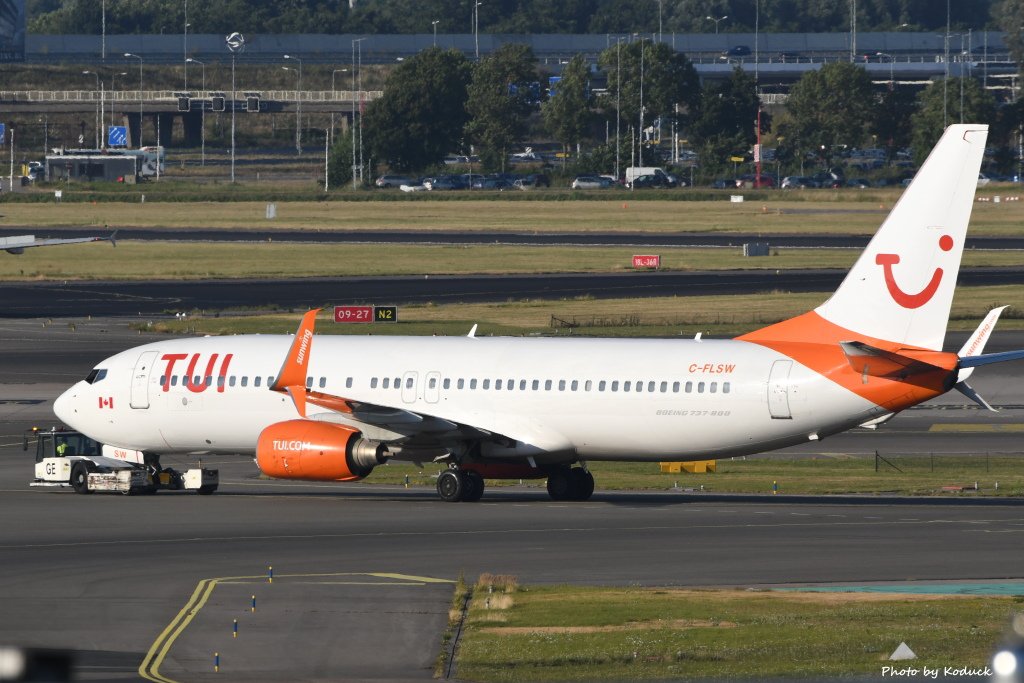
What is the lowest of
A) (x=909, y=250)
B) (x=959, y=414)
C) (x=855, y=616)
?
Answer: (x=959, y=414)

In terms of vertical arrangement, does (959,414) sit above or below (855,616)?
below

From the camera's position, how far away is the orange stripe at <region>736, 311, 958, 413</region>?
3550 cm

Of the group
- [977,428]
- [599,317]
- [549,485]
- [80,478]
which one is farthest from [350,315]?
[549,485]

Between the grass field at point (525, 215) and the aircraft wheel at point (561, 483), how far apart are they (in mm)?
101738

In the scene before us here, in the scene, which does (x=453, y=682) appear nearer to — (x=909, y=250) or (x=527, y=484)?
(x=909, y=250)

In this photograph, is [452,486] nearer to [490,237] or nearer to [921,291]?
[921,291]

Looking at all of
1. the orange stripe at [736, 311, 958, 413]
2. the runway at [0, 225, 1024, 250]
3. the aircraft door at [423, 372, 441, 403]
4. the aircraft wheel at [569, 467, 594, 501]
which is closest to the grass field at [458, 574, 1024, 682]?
the orange stripe at [736, 311, 958, 413]

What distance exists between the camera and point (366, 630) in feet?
80.8

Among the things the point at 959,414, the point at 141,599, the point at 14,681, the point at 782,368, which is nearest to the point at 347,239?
the point at 959,414

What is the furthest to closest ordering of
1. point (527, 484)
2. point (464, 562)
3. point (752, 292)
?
point (752, 292), point (527, 484), point (464, 562)

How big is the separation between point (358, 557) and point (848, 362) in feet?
40.3

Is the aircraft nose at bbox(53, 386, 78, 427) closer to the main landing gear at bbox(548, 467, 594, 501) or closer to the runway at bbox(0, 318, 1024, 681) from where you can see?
the runway at bbox(0, 318, 1024, 681)

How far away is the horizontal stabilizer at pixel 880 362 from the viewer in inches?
1404

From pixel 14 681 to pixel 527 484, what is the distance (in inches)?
1604
